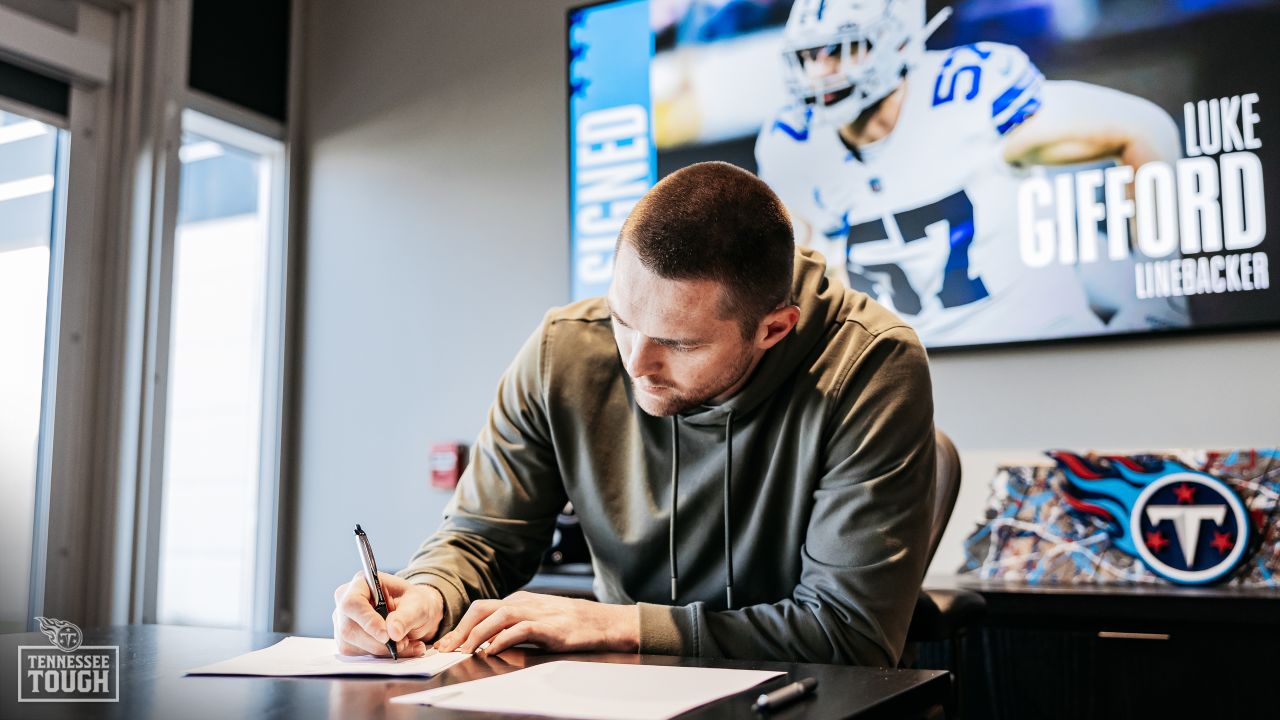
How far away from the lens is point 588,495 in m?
1.58

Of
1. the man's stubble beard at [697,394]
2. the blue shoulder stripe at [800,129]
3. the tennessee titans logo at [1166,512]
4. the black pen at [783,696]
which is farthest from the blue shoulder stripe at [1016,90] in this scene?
the black pen at [783,696]

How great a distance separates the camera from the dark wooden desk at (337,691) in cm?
84

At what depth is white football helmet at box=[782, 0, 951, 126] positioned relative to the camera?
9.85 feet

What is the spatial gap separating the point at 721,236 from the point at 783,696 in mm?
678

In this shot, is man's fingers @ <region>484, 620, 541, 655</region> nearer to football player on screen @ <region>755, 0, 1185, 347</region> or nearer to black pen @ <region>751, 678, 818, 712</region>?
black pen @ <region>751, 678, 818, 712</region>

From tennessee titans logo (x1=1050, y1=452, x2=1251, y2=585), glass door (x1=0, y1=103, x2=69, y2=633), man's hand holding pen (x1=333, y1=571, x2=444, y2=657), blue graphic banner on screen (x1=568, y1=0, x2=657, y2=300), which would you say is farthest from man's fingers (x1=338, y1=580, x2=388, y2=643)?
glass door (x1=0, y1=103, x2=69, y2=633)

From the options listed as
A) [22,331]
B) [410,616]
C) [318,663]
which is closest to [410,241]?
[22,331]

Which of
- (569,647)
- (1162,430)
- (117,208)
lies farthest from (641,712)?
(117,208)

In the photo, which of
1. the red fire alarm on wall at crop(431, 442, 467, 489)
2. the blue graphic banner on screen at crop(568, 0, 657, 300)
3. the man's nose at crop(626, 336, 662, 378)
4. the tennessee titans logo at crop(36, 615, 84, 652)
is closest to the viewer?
the tennessee titans logo at crop(36, 615, 84, 652)

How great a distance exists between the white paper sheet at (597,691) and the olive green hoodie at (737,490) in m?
0.22

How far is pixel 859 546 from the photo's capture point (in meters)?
1.34

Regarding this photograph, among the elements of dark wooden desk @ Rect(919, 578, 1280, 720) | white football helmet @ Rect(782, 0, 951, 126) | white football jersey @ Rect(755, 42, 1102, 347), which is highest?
white football helmet @ Rect(782, 0, 951, 126)

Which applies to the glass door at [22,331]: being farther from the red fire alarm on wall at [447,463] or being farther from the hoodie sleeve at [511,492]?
the hoodie sleeve at [511,492]

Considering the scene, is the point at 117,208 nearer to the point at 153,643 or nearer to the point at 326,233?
the point at 326,233
